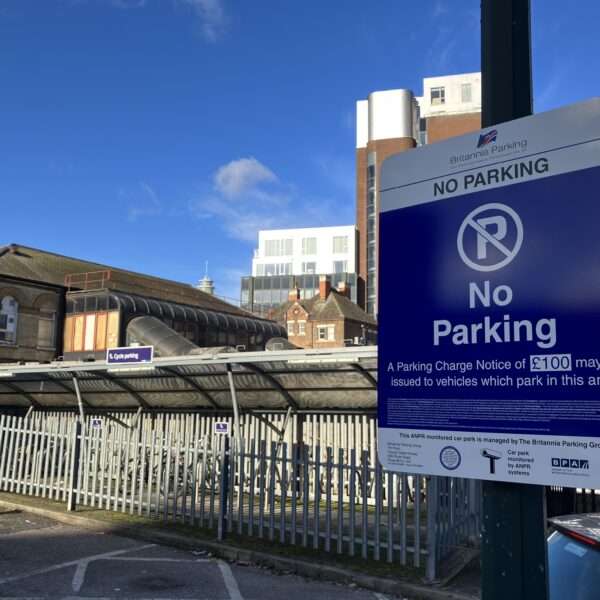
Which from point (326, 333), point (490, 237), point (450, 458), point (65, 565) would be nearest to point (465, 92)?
point (326, 333)

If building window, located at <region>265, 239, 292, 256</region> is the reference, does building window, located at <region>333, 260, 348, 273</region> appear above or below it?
below

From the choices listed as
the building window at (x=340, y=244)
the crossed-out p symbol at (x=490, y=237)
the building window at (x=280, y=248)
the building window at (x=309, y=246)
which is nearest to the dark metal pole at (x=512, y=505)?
the crossed-out p symbol at (x=490, y=237)

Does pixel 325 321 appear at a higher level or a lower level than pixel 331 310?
lower

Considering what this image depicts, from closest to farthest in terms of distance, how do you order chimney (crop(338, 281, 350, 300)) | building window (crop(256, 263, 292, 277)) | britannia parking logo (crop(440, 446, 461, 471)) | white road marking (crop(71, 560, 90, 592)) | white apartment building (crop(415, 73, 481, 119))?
britannia parking logo (crop(440, 446, 461, 471)) < white road marking (crop(71, 560, 90, 592)) < chimney (crop(338, 281, 350, 300)) < white apartment building (crop(415, 73, 481, 119)) < building window (crop(256, 263, 292, 277))

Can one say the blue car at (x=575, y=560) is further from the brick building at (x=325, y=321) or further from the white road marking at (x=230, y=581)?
the brick building at (x=325, y=321)

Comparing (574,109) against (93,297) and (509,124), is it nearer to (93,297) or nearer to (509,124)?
(509,124)

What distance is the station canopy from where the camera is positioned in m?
12.2

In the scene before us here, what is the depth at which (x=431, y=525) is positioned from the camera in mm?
7180

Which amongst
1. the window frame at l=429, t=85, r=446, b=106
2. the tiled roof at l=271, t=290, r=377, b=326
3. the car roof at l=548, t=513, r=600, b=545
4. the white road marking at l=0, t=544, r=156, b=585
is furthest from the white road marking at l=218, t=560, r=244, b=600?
the window frame at l=429, t=85, r=446, b=106

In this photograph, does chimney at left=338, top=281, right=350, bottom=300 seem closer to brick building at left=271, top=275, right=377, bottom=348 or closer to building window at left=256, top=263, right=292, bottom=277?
brick building at left=271, top=275, right=377, bottom=348

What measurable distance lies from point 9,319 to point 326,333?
33768 mm

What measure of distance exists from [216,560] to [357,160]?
84.1m

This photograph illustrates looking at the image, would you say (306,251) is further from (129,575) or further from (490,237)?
(490,237)

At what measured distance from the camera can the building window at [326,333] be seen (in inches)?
2469
